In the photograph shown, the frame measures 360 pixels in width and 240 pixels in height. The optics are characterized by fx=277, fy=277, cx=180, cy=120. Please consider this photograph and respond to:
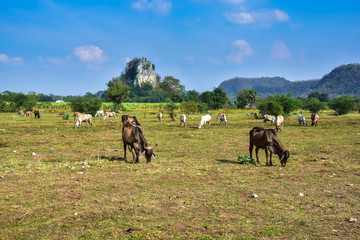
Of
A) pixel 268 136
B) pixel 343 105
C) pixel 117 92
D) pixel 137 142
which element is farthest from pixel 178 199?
pixel 117 92

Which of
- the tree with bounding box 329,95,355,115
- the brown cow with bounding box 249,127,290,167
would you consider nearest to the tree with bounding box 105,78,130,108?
the tree with bounding box 329,95,355,115

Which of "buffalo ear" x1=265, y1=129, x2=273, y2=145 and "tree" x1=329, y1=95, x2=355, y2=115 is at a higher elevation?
"tree" x1=329, y1=95, x2=355, y2=115

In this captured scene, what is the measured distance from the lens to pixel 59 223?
624 cm

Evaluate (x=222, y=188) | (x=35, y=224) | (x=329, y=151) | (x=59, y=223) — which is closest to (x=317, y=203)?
(x=222, y=188)

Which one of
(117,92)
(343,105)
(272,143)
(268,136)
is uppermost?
(117,92)

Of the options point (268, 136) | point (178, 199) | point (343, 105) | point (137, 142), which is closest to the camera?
point (178, 199)

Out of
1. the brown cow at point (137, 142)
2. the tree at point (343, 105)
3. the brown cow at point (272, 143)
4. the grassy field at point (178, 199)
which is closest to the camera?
the grassy field at point (178, 199)

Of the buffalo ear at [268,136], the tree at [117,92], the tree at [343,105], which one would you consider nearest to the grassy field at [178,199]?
the buffalo ear at [268,136]

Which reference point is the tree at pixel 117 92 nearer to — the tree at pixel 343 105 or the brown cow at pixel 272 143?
the tree at pixel 343 105

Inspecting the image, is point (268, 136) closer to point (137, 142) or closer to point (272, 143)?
point (272, 143)

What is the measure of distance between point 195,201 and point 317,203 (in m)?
3.31

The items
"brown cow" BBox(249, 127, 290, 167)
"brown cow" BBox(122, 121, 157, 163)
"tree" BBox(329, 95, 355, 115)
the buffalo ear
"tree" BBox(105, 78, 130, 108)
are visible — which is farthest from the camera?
"tree" BBox(105, 78, 130, 108)

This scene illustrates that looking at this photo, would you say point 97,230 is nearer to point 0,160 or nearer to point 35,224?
point 35,224

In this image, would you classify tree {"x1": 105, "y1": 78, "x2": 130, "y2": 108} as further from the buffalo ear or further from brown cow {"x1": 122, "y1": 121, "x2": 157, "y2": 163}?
the buffalo ear
